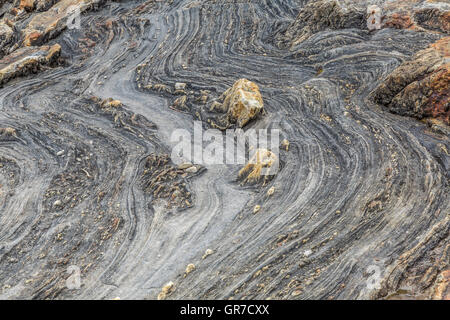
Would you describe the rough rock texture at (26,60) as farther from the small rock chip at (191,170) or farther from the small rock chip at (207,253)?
the small rock chip at (207,253)

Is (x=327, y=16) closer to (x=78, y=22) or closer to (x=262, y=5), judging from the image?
(x=262, y=5)

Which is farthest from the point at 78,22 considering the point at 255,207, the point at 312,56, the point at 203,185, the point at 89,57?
the point at 255,207

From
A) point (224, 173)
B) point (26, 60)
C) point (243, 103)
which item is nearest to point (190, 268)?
point (224, 173)

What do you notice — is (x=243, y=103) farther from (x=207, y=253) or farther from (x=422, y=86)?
(x=207, y=253)
